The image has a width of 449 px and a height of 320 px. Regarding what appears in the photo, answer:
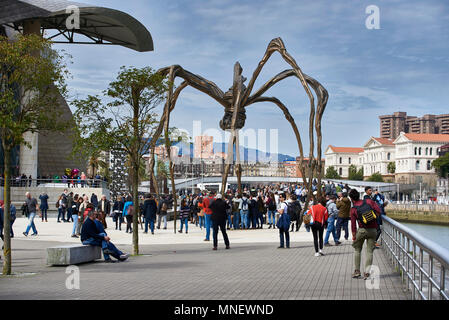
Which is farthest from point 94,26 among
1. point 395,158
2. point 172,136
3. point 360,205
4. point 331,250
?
point 395,158

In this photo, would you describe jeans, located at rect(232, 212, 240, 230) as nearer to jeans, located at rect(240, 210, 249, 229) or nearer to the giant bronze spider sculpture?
jeans, located at rect(240, 210, 249, 229)

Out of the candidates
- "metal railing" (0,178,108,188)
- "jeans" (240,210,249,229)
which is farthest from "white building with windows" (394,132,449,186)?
"jeans" (240,210,249,229)

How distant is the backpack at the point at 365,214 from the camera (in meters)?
10.8

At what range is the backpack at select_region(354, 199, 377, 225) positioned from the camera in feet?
35.4

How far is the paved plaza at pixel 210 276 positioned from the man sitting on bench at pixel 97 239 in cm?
32

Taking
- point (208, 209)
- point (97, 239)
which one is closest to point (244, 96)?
point (208, 209)

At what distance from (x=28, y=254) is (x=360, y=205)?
10.3 metres

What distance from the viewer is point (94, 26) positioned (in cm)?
4894

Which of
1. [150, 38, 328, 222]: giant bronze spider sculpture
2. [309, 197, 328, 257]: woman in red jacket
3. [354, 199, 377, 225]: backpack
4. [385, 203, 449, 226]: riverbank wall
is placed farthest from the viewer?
[385, 203, 449, 226]: riverbank wall

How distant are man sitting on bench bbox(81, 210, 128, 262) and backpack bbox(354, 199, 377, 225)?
6567 millimetres

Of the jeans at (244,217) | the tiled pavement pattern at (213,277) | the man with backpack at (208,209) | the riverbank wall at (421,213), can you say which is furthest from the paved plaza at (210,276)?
the riverbank wall at (421,213)

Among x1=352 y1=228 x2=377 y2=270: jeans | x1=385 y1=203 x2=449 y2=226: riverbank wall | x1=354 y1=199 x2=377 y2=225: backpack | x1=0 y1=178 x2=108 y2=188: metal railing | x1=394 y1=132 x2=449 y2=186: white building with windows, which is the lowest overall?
x1=385 y1=203 x2=449 y2=226: riverbank wall
